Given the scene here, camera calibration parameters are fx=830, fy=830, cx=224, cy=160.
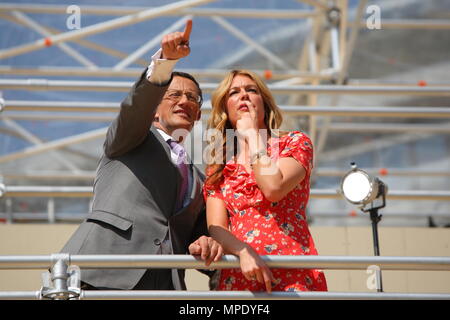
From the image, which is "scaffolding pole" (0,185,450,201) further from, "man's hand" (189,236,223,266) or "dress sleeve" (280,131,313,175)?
"man's hand" (189,236,223,266)

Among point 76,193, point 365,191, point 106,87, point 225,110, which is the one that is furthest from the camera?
point 76,193

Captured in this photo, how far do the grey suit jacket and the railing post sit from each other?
0.12 metres

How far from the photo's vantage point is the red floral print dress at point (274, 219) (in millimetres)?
2461

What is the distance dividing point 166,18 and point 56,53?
3.11 feet

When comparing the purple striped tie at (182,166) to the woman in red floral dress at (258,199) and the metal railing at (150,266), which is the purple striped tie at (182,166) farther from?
the metal railing at (150,266)

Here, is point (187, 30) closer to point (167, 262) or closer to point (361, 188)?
point (167, 262)

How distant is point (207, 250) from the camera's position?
2.35 m

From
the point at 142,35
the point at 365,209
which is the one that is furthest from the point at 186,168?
the point at 142,35

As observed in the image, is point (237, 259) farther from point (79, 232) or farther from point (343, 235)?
point (343, 235)

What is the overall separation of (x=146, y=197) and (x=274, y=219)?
0.40 metres

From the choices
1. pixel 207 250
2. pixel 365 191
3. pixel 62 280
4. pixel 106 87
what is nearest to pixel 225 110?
pixel 207 250

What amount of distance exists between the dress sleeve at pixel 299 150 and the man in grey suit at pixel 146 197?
342mm

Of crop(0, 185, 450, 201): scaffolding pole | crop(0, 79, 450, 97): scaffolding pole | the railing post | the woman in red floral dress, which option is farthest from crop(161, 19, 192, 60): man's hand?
Result: crop(0, 185, 450, 201): scaffolding pole

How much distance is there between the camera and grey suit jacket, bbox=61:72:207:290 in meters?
2.48
